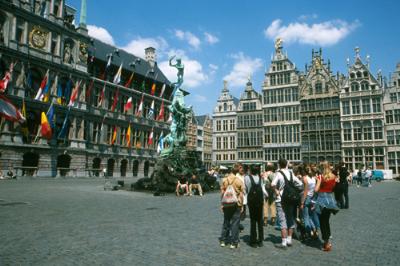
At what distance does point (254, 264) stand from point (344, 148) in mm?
48836

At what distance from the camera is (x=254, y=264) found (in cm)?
566

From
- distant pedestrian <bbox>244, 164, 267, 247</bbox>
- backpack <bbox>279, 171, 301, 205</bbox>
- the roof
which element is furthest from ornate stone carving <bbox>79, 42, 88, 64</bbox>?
backpack <bbox>279, 171, 301, 205</bbox>

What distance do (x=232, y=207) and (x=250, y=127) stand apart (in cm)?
5066

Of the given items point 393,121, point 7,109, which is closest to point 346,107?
point 393,121

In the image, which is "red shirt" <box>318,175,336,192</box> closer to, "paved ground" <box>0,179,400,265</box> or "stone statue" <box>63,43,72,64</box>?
"paved ground" <box>0,179,400,265</box>

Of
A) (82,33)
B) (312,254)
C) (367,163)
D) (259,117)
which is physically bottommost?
(312,254)

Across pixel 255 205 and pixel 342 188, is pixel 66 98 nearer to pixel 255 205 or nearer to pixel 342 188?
pixel 342 188

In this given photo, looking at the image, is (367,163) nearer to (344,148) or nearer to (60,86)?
(344,148)

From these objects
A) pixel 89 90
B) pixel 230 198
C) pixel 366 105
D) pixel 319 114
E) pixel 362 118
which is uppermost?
pixel 366 105

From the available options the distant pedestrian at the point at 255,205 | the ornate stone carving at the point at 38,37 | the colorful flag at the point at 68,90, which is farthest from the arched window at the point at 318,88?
the distant pedestrian at the point at 255,205

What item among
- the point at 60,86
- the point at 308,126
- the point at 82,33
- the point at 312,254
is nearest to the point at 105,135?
the point at 60,86

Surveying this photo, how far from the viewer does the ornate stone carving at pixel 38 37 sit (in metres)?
36.3

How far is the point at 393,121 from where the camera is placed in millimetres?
47406

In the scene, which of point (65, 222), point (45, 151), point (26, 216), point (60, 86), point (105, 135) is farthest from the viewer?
point (105, 135)
